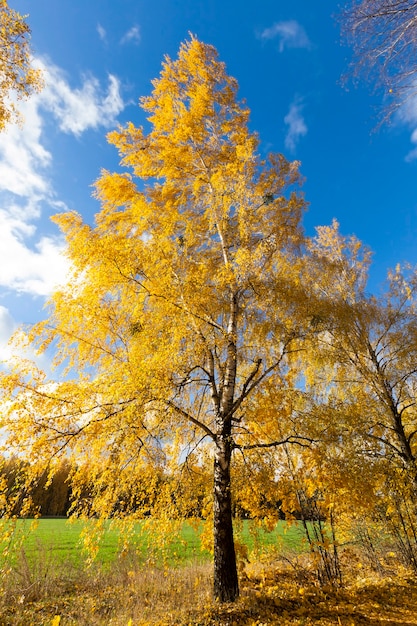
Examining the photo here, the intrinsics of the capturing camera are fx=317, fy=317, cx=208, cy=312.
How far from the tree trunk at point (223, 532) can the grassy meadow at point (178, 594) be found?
0.22 meters

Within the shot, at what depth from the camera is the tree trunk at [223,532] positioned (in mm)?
4699

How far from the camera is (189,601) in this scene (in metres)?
5.54

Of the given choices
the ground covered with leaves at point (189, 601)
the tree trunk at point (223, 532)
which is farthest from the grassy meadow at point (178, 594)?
the tree trunk at point (223, 532)

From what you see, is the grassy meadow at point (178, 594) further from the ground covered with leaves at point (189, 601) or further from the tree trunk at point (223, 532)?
the tree trunk at point (223, 532)

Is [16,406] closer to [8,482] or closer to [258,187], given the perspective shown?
[8,482]

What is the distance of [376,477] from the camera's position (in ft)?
15.1

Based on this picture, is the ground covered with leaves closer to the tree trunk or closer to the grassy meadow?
the grassy meadow

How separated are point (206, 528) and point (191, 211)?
683 centimetres

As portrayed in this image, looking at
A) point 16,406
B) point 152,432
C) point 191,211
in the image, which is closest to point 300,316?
point 152,432

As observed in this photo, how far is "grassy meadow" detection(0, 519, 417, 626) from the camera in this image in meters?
4.18

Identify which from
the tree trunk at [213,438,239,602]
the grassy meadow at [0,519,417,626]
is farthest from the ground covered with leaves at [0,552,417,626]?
the tree trunk at [213,438,239,602]

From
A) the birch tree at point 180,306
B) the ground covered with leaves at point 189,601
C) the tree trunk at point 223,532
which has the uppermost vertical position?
the birch tree at point 180,306

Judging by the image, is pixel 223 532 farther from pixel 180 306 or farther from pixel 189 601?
pixel 180 306

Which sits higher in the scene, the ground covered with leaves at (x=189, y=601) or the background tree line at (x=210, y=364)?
the background tree line at (x=210, y=364)
